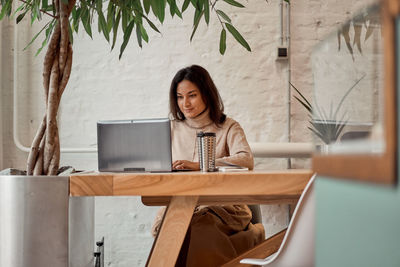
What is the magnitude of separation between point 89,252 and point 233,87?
189cm

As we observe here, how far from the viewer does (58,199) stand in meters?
1.70

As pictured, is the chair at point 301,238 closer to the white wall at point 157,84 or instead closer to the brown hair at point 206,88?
the brown hair at point 206,88

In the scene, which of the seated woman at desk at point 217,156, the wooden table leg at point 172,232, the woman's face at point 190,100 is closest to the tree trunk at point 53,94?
the wooden table leg at point 172,232

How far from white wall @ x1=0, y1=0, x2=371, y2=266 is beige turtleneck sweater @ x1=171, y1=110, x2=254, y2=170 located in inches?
22.6

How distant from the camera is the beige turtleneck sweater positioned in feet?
9.41

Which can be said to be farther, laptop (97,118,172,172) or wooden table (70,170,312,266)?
laptop (97,118,172,172)

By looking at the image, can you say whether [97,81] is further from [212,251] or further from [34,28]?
[212,251]

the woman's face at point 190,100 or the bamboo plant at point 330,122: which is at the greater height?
the woman's face at point 190,100

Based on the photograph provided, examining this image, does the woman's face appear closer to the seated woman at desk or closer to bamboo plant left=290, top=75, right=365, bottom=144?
the seated woman at desk

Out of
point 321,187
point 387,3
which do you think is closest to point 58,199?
point 321,187

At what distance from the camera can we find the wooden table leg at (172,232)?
1663 mm

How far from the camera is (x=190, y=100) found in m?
3.00

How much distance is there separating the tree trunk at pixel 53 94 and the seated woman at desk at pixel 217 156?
645 mm

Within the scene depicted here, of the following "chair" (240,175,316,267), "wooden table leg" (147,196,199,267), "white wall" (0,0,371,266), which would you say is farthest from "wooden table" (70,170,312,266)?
"white wall" (0,0,371,266)
